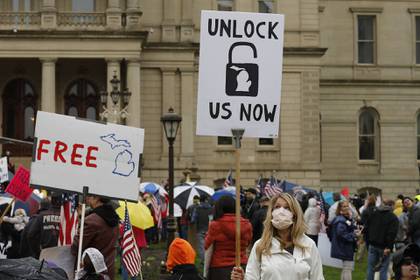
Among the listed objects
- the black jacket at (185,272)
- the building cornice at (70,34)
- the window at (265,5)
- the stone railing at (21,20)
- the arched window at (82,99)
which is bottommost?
the black jacket at (185,272)

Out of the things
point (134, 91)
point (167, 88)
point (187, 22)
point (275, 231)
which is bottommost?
point (275, 231)

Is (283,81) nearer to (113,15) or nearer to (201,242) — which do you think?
(113,15)

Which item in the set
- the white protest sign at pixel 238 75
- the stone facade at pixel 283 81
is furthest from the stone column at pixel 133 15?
the white protest sign at pixel 238 75

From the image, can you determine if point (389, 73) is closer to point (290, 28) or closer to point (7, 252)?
point (290, 28)

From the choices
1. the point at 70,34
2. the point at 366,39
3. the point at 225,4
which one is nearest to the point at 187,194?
the point at 70,34

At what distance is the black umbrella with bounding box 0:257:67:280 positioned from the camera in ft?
23.0

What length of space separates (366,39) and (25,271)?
4803 centimetres

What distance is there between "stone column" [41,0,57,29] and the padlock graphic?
3355 centimetres

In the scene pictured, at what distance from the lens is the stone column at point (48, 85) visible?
41.8m

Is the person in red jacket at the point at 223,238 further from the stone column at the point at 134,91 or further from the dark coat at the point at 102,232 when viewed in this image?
the stone column at the point at 134,91

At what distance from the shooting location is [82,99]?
45.6 m

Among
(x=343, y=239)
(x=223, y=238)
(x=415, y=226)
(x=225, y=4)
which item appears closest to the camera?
(x=223, y=238)

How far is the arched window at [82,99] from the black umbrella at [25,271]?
38467 millimetres

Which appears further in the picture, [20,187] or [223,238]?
[20,187]
